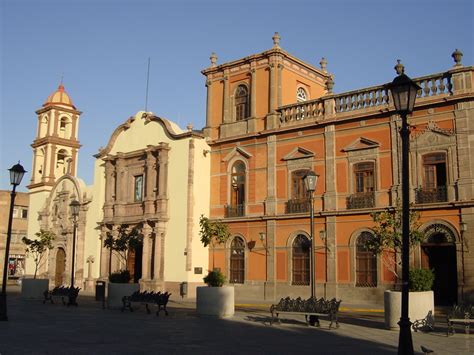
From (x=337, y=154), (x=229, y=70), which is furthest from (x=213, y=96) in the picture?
(x=337, y=154)

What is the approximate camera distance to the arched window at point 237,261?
27719 mm

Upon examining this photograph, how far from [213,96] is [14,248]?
110ft

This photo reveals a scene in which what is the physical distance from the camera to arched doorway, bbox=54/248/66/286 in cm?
3628

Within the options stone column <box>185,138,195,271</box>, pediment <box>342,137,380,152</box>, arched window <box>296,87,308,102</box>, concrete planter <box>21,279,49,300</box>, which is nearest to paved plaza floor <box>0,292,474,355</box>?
concrete planter <box>21,279,49,300</box>

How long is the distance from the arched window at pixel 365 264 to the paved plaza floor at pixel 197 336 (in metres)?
6.11

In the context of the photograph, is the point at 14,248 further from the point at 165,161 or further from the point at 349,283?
the point at 349,283

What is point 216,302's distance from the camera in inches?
687

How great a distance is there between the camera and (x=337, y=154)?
25.1 meters

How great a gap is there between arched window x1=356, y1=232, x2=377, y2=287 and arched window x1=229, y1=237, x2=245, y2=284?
6248 mm

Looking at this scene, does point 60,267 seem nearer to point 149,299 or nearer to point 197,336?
point 149,299

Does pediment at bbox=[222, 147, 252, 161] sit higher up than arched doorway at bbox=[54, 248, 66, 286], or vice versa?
pediment at bbox=[222, 147, 252, 161]

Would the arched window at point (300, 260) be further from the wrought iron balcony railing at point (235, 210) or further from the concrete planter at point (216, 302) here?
the concrete planter at point (216, 302)

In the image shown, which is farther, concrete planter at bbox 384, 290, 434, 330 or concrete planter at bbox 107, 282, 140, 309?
concrete planter at bbox 107, 282, 140, 309

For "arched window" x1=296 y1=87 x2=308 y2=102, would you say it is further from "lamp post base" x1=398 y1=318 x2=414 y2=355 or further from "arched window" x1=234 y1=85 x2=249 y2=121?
"lamp post base" x1=398 y1=318 x2=414 y2=355
